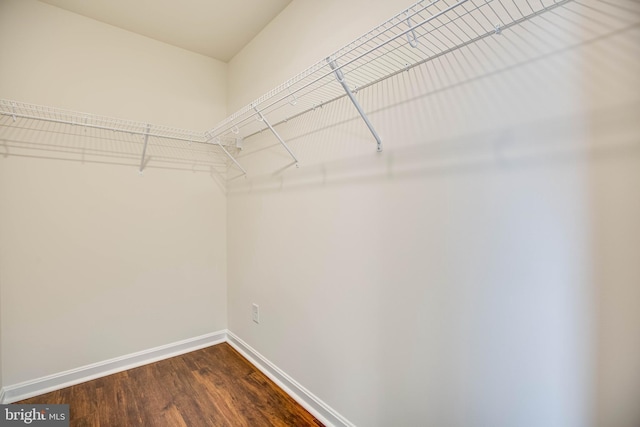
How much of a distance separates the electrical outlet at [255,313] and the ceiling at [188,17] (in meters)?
2.14

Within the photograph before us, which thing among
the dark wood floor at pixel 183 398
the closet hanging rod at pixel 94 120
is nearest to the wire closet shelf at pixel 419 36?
the closet hanging rod at pixel 94 120

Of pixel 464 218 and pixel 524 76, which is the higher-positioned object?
Result: pixel 524 76

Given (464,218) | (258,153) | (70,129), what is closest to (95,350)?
(70,129)

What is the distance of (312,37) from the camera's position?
66.6 inches

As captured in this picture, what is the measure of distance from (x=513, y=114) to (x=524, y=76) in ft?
0.37

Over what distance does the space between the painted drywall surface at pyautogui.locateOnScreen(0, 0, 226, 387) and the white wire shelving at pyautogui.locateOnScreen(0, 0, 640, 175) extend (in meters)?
0.10

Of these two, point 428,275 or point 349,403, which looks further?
point 349,403

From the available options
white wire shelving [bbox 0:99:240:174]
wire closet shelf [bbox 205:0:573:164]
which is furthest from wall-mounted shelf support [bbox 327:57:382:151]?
white wire shelving [bbox 0:99:240:174]

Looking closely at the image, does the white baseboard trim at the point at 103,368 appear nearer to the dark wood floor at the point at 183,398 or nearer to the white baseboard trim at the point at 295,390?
the dark wood floor at the point at 183,398

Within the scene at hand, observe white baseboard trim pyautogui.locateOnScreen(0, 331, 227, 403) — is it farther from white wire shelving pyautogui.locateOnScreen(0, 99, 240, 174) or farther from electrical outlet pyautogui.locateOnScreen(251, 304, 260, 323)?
white wire shelving pyautogui.locateOnScreen(0, 99, 240, 174)

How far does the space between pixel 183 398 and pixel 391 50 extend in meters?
2.24

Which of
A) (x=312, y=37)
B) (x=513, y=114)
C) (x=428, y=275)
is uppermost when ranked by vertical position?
(x=312, y=37)

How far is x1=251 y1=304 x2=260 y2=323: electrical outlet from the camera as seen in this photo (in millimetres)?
2189

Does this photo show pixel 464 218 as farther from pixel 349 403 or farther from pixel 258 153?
pixel 258 153
